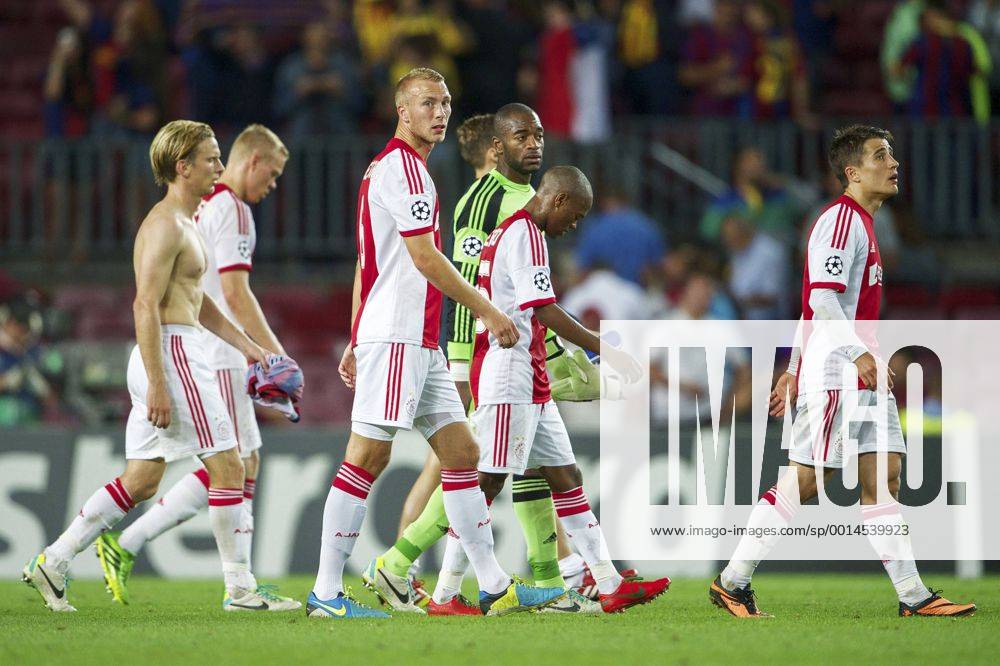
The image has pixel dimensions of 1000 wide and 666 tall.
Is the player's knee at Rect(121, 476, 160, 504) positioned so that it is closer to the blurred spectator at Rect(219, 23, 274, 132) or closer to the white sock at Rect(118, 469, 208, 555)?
the white sock at Rect(118, 469, 208, 555)

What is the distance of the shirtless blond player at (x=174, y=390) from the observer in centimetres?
813

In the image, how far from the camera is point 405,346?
767cm

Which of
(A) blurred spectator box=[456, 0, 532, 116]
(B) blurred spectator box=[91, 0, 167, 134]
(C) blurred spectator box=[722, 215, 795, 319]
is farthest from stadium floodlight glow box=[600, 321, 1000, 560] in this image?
(B) blurred spectator box=[91, 0, 167, 134]

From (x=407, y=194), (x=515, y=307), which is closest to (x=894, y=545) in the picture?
(x=515, y=307)

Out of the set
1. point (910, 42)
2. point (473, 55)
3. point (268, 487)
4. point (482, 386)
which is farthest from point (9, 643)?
point (910, 42)

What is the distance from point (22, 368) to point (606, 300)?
15.7 feet

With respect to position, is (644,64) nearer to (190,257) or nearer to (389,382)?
(190,257)

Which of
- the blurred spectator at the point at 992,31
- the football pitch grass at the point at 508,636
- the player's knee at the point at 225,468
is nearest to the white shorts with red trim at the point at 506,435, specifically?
the football pitch grass at the point at 508,636

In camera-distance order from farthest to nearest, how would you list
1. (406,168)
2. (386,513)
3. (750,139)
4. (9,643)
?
(750,139), (386,513), (406,168), (9,643)

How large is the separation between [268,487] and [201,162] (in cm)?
392

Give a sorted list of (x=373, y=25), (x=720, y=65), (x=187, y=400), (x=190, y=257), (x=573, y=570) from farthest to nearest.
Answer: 1. (x=373, y=25)
2. (x=720, y=65)
3. (x=573, y=570)
4. (x=190, y=257)
5. (x=187, y=400)

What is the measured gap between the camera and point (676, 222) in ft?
51.5

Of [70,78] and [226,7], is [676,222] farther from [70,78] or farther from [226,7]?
[70,78]

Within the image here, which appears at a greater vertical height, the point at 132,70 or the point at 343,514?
the point at 132,70
